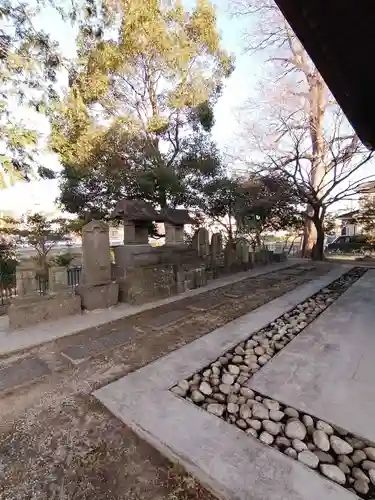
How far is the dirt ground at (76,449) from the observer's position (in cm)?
134

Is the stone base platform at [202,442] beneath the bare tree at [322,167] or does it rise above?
beneath

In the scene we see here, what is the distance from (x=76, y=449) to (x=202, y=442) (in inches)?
31.0

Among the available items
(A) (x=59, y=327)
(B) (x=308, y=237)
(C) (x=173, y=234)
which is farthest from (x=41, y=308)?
(B) (x=308, y=237)

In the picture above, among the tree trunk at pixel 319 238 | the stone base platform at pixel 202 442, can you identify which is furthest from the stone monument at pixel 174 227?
the tree trunk at pixel 319 238

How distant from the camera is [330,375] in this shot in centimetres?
241

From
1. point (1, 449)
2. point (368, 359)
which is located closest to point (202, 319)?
point (368, 359)

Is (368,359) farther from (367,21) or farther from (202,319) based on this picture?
(367,21)

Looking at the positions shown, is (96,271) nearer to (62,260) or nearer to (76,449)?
(76,449)

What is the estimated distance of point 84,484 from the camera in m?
1.37

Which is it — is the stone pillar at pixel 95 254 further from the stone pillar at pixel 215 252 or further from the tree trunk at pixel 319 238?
the tree trunk at pixel 319 238

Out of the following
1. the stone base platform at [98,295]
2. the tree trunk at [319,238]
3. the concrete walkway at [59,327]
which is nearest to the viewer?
the concrete walkway at [59,327]

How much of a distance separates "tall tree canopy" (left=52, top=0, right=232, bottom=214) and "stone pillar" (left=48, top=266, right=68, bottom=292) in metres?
4.25

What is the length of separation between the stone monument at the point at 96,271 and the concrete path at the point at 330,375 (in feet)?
10.7

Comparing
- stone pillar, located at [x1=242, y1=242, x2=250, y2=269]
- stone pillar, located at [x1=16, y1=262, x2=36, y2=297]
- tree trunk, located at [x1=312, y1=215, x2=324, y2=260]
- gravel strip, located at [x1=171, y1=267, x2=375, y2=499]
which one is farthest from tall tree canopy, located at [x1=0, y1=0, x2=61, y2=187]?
tree trunk, located at [x1=312, y1=215, x2=324, y2=260]
